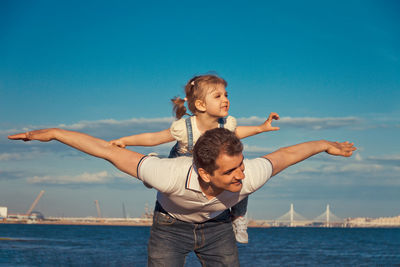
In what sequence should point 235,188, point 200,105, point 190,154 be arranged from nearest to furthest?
point 235,188 → point 190,154 → point 200,105

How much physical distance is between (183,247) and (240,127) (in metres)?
2.01

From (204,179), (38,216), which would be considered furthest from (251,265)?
(38,216)

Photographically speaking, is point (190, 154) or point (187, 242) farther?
point (190, 154)

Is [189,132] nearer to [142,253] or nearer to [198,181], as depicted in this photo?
[198,181]

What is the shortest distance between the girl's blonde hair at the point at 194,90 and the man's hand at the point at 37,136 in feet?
6.74

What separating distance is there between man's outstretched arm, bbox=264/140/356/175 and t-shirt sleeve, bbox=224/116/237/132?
1237 millimetres

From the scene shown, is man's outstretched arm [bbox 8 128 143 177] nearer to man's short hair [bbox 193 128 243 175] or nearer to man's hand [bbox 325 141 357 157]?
man's short hair [bbox 193 128 243 175]

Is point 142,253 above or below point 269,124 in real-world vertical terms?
below

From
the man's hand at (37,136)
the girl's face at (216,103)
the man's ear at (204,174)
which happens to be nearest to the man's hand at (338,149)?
the girl's face at (216,103)

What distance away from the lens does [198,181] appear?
12.1 feet

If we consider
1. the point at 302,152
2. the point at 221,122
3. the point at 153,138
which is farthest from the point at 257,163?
the point at 153,138

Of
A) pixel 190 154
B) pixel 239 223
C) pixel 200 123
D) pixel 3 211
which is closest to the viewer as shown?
pixel 239 223

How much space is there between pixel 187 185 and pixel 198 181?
102 mm

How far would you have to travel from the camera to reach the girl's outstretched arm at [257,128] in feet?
17.7
